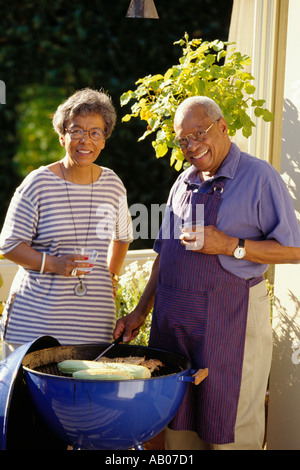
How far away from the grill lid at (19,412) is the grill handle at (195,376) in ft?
1.76

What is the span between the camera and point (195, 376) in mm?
2387

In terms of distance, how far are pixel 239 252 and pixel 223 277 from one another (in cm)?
14

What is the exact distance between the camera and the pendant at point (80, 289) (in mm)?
2828

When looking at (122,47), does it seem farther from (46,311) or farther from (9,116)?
(46,311)

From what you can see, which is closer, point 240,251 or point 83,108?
point 240,251

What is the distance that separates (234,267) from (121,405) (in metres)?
0.70

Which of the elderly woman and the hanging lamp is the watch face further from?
the hanging lamp

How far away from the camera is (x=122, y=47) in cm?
530

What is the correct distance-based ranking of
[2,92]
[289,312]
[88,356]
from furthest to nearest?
Answer: [2,92], [289,312], [88,356]

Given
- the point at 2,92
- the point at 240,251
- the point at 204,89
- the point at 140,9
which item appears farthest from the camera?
the point at 2,92

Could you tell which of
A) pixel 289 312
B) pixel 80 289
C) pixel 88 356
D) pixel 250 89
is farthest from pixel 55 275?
pixel 250 89

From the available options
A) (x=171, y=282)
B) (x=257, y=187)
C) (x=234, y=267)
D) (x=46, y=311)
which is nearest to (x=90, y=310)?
Result: (x=46, y=311)

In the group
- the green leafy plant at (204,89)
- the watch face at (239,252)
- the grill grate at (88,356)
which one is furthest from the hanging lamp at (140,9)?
the grill grate at (88,356)

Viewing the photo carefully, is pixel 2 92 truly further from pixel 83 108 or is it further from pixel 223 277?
pixel 223 277
